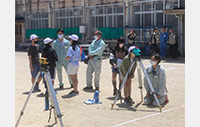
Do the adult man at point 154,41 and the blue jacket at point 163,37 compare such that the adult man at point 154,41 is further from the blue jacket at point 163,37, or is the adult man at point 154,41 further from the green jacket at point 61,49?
the green jacket at point 61,49

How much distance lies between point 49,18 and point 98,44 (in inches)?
823

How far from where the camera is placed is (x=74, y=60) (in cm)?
1005

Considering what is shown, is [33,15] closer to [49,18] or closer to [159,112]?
[49,18]

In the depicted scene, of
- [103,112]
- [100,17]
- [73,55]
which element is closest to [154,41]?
[100,17]

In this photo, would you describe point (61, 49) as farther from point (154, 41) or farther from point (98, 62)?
point (154, 41)

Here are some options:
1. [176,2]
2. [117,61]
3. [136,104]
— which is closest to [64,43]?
[117,61]

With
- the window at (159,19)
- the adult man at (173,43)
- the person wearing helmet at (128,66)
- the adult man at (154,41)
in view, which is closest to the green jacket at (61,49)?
the person wearing helmet at (128,66)

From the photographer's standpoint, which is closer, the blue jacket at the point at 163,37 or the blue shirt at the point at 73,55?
the blue shirt at the point at 73,55

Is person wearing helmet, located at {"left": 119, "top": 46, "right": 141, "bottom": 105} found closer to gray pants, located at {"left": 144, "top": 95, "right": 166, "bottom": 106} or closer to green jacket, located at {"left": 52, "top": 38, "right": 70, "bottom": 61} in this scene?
gray pants, located at {"left": 144, "top": 95, "right": 166, "bottom": 106}

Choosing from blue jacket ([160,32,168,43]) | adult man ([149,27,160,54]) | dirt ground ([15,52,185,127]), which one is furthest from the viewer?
blue jacket ([160,32,168,43])

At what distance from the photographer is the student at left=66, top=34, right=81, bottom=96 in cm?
997

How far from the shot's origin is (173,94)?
389 inches

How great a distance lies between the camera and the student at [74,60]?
32.7ft

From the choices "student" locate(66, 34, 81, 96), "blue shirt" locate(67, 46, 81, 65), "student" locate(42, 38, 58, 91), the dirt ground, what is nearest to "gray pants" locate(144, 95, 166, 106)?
the dirt ground
